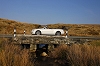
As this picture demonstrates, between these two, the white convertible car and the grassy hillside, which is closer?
the white convertible car

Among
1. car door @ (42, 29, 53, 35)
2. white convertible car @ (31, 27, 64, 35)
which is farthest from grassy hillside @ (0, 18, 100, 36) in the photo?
car door @ (42, 29, 53, 35)

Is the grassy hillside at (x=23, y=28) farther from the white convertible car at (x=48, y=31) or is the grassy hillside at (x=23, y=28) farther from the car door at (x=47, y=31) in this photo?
the car door at (x=47, y=31)

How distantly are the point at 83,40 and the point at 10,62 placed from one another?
1154cm

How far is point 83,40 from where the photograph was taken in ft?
59.3

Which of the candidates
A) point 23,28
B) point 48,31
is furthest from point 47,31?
point 23,28

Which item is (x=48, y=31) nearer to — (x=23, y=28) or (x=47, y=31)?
(x=47, y=31)

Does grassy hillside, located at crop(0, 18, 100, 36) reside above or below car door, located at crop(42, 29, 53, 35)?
below

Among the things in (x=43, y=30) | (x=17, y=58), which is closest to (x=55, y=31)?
(x=43, y=30)

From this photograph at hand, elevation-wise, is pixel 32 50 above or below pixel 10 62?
below

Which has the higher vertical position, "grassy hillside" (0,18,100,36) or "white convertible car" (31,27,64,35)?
"white convertible car" (31,27,64,35)

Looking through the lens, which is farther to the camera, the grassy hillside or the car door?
the grassy hillside

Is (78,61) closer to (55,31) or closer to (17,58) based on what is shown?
(17,58)

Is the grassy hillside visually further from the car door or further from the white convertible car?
the car door

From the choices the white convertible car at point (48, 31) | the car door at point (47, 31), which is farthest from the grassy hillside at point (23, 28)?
the car door at point (47, 31)
